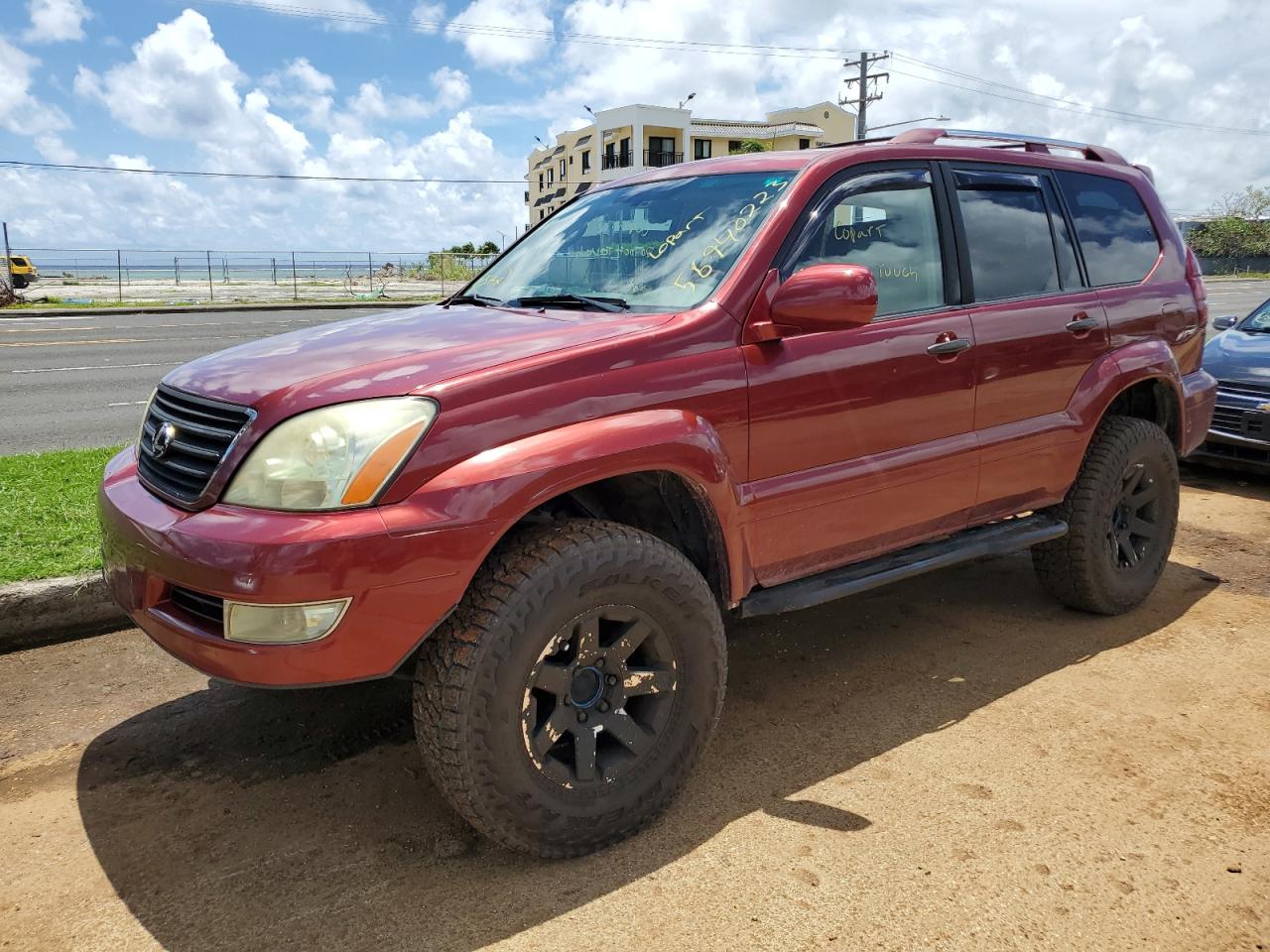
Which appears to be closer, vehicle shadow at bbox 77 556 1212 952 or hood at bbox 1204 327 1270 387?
vehicle shadow at bbox 77 556 1212 952

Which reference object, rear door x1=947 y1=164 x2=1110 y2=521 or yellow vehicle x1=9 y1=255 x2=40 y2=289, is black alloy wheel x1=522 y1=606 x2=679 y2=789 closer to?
rear door x1=947 y1=164 x2=1110 y2=521

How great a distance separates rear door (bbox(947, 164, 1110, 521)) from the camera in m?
3.68

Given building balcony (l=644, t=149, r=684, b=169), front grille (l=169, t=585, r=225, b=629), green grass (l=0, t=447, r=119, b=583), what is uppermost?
building balcony (l=644, t=149, r=684, b=169)

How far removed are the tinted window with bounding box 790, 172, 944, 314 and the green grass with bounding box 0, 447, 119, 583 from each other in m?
2.69

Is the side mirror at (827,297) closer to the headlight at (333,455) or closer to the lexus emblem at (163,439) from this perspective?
the headlight at (333,455)

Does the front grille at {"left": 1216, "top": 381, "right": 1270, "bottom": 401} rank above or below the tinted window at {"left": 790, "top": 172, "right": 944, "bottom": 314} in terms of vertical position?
below

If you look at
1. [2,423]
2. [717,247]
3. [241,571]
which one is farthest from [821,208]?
[2,423]

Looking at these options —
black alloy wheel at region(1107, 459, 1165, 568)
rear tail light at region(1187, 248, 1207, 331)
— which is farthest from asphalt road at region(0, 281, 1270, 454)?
rear tail light at region(1187, 248, 1207, 331)

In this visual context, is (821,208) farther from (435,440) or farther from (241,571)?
(241,571)

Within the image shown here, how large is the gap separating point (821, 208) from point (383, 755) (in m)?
2.28

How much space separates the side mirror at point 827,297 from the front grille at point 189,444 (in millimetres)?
1524

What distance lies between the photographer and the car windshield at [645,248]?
3.14 m

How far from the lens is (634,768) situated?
274cm

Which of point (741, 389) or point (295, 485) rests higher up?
point (741, 389)
